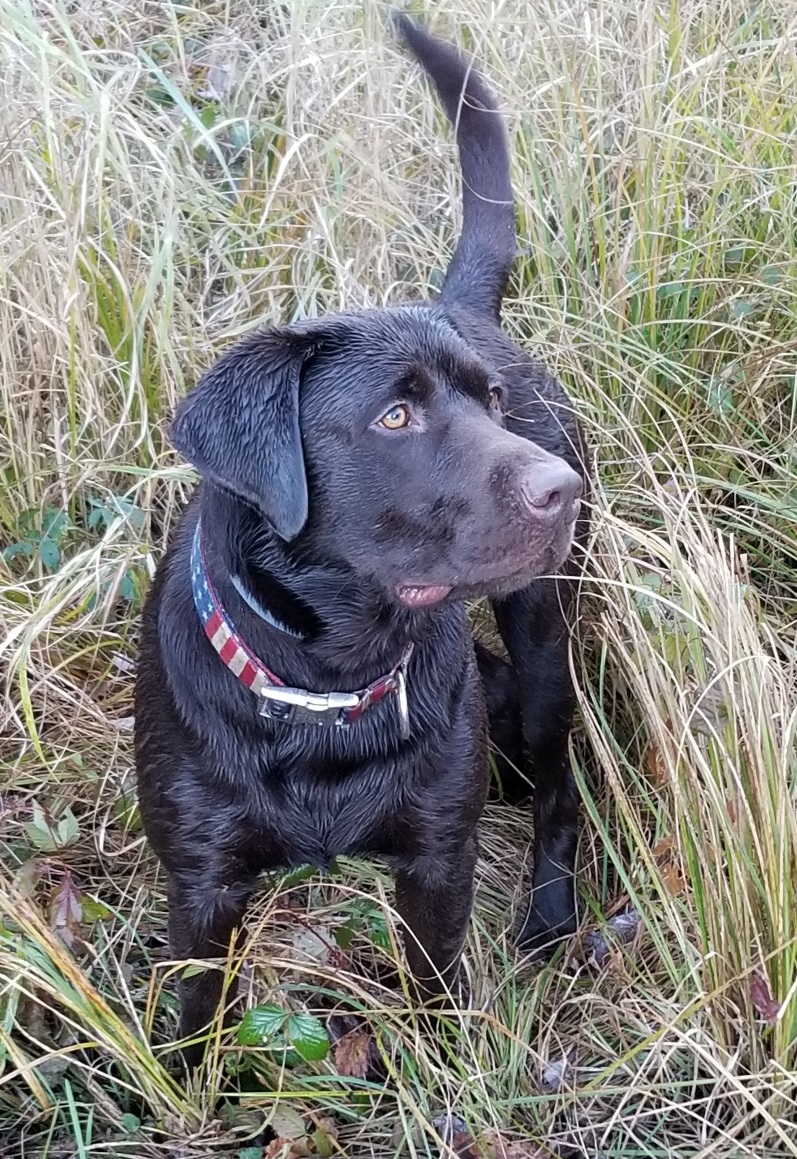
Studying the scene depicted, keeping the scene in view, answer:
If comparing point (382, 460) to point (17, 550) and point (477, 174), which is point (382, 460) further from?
point (17, 550)

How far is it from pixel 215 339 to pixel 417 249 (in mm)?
574

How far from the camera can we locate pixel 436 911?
222 centimetres

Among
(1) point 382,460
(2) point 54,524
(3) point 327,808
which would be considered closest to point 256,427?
(1) point 382,460

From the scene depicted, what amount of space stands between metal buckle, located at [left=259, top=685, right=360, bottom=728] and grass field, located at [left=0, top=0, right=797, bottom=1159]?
1.62 ft

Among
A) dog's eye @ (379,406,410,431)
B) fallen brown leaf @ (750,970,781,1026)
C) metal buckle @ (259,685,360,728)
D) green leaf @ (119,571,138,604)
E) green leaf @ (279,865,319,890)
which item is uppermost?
dog's eye @ (379,406,410,431)

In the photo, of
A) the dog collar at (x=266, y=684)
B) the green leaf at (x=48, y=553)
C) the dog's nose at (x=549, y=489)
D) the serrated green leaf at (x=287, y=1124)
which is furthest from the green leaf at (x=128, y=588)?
the dog's nose at (x=549, y=489)

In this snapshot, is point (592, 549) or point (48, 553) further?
point (48, 553)

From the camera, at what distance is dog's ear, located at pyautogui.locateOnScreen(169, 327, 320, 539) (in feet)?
5.90

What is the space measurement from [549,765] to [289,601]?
96cm

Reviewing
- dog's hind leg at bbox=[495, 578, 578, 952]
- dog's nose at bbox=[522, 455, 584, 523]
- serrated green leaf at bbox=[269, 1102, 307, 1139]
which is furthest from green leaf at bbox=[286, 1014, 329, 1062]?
dog's nose at bbox=[522, 455, 584, 523]

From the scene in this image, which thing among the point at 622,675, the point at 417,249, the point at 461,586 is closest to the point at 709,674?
the point at 622,675

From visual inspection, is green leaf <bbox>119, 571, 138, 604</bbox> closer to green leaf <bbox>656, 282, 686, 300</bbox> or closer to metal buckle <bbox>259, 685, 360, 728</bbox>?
metal buckle <bbox>259, 685, 360, 728</bbox>

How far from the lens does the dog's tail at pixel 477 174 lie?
252 cm

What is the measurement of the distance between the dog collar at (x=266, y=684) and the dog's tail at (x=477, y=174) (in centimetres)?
87
